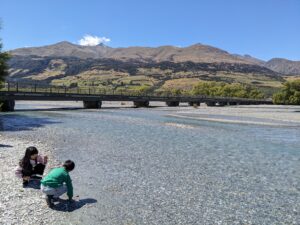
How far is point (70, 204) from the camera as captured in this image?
45.7 feet

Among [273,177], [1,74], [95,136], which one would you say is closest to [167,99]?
[1,74]

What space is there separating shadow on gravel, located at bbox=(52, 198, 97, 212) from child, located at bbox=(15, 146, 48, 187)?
2.40 m

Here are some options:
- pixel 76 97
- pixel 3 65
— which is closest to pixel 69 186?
pixel 3 65

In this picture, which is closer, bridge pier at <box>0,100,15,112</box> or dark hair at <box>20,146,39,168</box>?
dark hair at <box>20,146,39,168</box>

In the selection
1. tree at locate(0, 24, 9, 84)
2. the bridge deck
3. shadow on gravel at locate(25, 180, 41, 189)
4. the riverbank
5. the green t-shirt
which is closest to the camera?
the riverbank

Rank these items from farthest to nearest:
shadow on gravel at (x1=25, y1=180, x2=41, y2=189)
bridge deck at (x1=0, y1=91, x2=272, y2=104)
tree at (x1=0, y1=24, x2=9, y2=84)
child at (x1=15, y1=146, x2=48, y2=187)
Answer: bridge deck at (x1=0, y1=91, x2=272, y2=104)
tree at (x1=0, y1=24, x2=9, y2=84)
shadow on gravel at (x1=25, y1=180, x2=41, y2=189)
child at (x1=15, y1=146, x2=48, y2=187)

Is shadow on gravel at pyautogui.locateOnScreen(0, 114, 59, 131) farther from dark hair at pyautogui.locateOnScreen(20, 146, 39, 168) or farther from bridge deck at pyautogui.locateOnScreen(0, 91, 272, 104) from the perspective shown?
dark hair at pyautogui.locateOnScreen(20, 146, 39, 168)

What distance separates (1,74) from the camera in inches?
2010

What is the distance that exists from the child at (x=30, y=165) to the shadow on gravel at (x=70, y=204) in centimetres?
240

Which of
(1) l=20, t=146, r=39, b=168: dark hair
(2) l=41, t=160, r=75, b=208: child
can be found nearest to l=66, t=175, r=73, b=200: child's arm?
(2) l=41, t=160, r=75, b=208: child

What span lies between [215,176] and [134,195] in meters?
5.85

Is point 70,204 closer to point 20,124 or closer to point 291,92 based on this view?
point 20,124

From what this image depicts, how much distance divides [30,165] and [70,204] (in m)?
3.08

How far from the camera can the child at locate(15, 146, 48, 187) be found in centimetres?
1541
